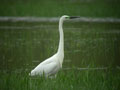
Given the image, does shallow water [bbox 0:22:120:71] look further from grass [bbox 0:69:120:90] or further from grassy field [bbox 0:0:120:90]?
grass [bbox 0:69:120:90]

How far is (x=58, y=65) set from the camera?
8453mm

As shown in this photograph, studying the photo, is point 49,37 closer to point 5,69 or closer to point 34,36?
point 34,36

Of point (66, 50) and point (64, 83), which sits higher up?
point (66, 50)

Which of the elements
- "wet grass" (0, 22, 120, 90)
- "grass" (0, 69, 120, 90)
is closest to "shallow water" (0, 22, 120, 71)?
"wet grass" (0, 22, 120, 90)

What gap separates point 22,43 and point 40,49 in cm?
139

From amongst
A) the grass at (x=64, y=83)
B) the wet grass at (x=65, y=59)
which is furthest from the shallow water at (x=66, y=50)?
the grass at (x=64, y=83)

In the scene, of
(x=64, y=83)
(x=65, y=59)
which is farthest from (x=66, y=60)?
(x=64, y=83)

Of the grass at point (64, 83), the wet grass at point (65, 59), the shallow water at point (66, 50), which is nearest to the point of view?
the grass at point (64, 83)

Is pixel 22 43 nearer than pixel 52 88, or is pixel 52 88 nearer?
pixel 52 88

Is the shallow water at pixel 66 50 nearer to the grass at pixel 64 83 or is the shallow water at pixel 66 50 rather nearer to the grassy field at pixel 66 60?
the grassy field at pixel 66 60

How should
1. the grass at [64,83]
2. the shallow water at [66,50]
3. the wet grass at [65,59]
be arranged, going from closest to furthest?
the grass at [64,83] < the wet grass at [65,59] < the shallow water at [66,50]

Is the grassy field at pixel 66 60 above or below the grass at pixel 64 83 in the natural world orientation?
above

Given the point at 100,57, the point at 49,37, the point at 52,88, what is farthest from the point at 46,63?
the point at 49,37

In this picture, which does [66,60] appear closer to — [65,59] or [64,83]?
[65,59]
